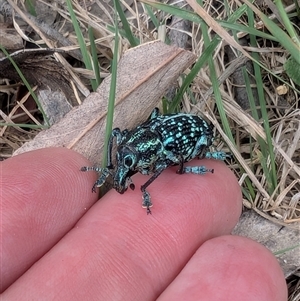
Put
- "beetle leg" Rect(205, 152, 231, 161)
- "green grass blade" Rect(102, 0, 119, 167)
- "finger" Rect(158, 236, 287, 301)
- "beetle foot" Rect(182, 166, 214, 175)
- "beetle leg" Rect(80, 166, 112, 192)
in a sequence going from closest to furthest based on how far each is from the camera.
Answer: "finger" Rect(158, 236, 287, 301) < "green grass blade" Rect(102, 0, 119, 167) < "beetle leg" Rect(80, 166, 112, 192) < "beetle foot" Rect(182, 166, 214, 175) < "beetle leg" Rect(205, 152, 231, 161)

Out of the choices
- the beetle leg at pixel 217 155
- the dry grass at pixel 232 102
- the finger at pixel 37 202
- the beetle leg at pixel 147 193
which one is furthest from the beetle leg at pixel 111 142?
the dry grass at pixel 232 102

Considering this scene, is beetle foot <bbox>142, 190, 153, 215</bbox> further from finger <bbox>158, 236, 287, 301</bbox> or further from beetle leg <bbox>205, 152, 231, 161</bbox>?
beetle leg <bbox>205, 152, 231, 161</bbox>

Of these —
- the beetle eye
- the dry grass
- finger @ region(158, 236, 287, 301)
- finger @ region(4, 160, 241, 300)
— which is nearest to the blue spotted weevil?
the beetle eye

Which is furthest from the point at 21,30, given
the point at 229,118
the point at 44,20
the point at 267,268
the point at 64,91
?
the point at 267,268

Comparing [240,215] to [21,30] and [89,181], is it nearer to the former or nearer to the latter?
[89,181]

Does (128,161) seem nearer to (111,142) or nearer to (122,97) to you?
(111,142)

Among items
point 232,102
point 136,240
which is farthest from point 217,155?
point 136,240

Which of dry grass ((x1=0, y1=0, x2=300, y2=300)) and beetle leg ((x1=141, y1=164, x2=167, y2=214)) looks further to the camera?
dry grass ((x1=0, y1=0, x2=300, y2=300))
